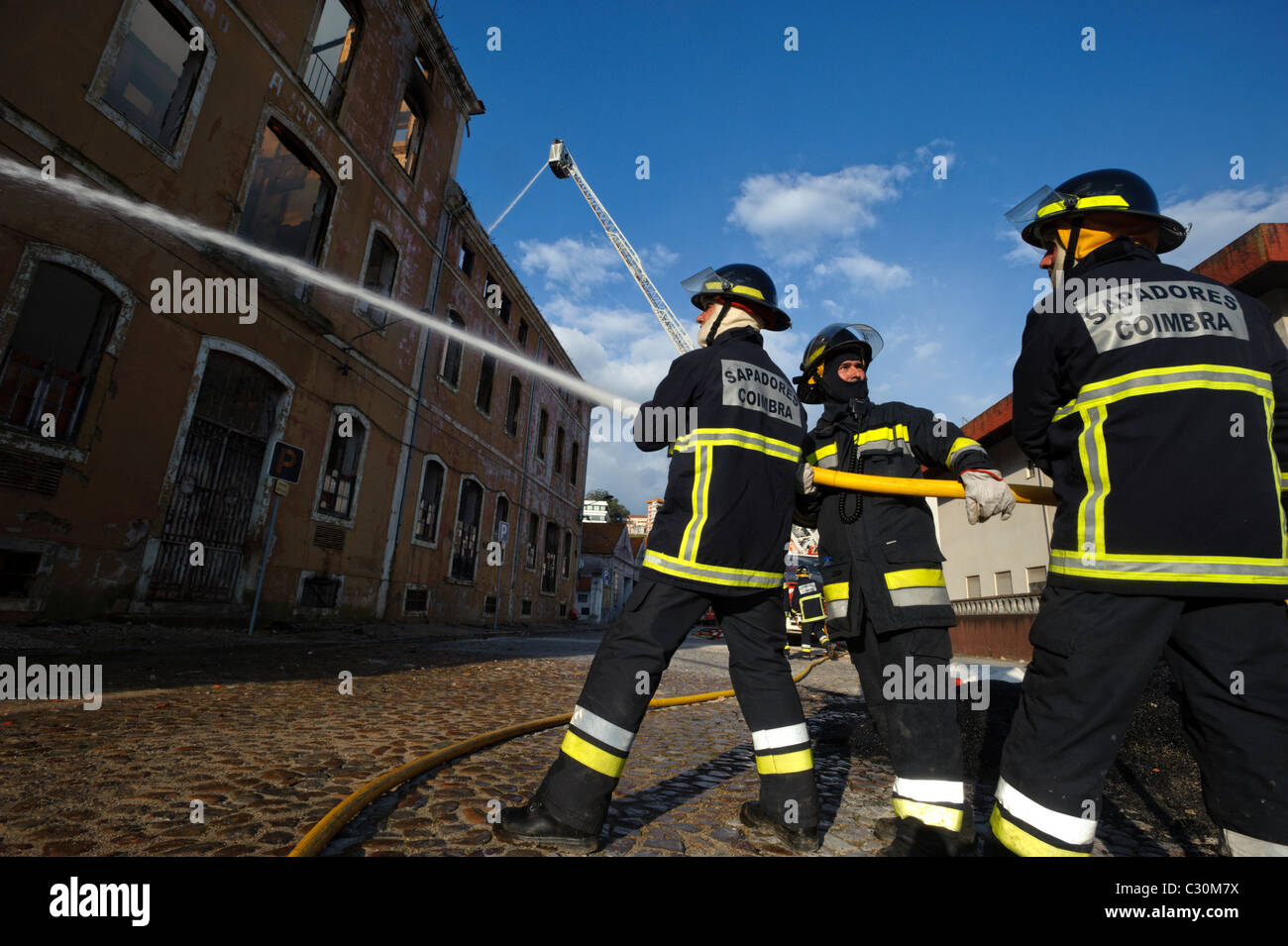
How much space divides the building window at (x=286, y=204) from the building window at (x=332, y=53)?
51.2 inches

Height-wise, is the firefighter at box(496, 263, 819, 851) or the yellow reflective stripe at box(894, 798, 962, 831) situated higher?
the firefighter at box(496, 263, 819, 851)

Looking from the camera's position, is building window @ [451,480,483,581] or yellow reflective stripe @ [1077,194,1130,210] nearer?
yellow reflective stripe @ [1077,194,1130,210]

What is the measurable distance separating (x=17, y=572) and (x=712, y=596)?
26.4 feet

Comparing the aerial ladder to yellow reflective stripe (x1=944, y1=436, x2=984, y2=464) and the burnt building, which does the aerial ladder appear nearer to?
the burnt building

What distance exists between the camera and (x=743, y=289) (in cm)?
269

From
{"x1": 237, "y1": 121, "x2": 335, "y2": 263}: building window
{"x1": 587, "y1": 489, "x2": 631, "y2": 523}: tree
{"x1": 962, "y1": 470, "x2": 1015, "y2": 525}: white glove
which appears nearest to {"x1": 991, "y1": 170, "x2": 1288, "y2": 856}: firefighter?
{"x1": 962, "y1": 470, "x2": 1015, "y2": 525}: white glove

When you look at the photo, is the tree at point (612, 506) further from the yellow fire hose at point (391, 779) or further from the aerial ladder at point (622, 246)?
the yellow fire hose at point (391, 779)

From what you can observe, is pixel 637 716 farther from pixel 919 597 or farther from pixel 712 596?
pixel 919 597

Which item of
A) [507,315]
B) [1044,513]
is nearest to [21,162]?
[507,315]

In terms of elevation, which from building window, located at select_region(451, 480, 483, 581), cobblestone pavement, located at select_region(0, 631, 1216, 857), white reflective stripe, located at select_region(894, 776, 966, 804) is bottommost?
cobblestone pavement, located at select_region(0, 631, 1216, 857)

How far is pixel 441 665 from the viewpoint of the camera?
645cm

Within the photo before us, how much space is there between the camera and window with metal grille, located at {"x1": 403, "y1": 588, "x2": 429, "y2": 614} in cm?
1336

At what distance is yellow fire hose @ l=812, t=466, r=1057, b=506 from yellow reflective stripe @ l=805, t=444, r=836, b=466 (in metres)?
0.25
